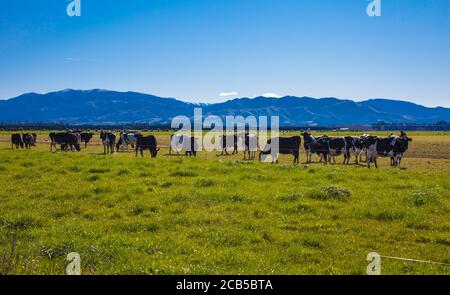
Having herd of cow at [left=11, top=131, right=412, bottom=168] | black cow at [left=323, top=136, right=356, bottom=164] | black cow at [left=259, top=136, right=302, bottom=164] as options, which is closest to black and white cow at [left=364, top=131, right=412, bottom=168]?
herd of cow at [left=11, top=131, right=412, bottom=168]

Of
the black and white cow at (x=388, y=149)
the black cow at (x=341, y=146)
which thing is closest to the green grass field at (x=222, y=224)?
the black and white cow at (x=388, y=149)

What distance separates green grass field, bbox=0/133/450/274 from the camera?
28.3 feet

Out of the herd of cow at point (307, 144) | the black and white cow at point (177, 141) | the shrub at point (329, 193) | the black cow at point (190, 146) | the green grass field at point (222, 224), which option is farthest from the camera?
the black and white cow at point (177, 141)

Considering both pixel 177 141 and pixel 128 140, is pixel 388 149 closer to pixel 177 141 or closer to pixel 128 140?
pixel 177 141

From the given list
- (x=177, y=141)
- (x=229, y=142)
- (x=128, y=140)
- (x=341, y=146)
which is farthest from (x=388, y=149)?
(x=128, y=140)

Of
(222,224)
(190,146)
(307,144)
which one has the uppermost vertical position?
(307,144)

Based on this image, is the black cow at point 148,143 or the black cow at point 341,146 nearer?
the black cow at point 341,146

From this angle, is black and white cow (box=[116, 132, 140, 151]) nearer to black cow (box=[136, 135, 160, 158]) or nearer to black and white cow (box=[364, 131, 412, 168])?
black cow (box=[136, 135, 160, 158])

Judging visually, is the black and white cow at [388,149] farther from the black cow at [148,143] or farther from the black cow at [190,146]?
the black cow at [148,143]

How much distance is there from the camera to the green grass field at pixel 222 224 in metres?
8.62

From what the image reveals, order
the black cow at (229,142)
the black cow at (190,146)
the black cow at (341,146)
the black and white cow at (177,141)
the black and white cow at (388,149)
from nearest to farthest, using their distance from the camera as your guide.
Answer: the black and white cow at (388,149) < the black cow at (341,146) < the black cow at (190,146) < the black and white cow at (177,141) < the black cow at (229,142)

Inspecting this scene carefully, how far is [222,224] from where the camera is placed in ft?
39.7
